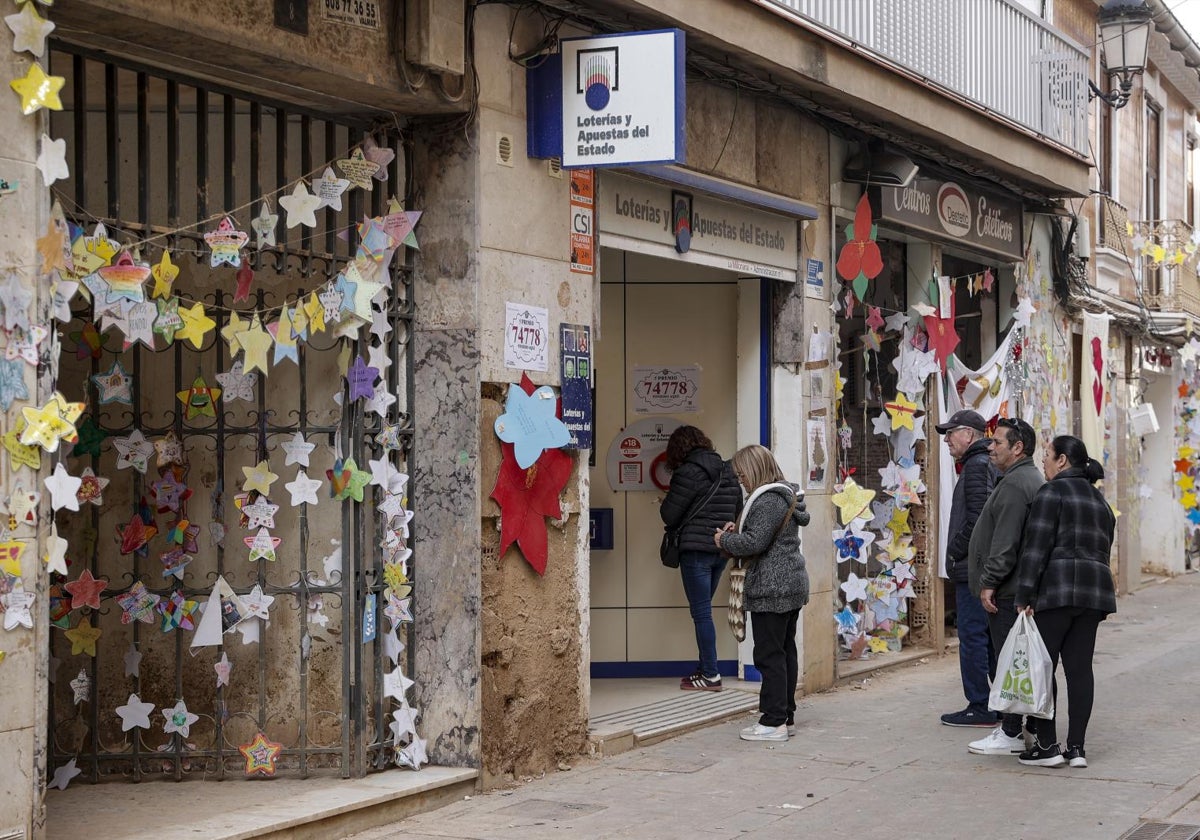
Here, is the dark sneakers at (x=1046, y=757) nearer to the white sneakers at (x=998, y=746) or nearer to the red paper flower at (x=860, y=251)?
the white sneakers at (x=998, y=746)

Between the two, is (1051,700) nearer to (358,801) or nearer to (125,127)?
(358,801)

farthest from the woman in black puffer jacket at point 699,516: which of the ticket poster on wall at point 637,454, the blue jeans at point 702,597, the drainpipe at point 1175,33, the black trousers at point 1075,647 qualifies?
the drainpipe at point 1175,33

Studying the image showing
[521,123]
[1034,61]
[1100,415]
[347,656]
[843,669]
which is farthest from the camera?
[1100,415]

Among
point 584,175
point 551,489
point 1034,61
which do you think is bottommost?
point 551,489

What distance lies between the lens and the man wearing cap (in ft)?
32.8

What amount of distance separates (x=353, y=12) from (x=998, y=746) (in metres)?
5.25

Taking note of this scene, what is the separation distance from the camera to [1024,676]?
8477 millimetres

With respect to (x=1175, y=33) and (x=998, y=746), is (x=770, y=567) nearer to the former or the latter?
(x=998, y=746)

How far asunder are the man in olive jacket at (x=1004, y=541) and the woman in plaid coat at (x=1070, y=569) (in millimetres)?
100

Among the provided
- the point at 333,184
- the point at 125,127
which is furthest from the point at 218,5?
the point at 125,127

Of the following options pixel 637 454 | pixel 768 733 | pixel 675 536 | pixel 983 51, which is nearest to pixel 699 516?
pixel 675 536

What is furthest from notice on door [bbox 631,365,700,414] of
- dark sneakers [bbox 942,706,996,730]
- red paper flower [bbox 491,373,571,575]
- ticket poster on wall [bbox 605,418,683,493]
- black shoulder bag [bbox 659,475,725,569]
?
red paper flower [bbox 491,373,571,575]

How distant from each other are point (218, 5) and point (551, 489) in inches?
122

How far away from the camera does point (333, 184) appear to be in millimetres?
7602
